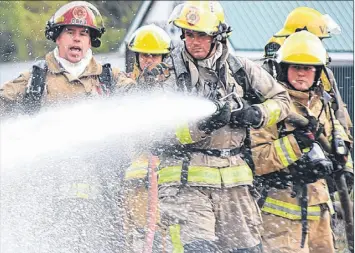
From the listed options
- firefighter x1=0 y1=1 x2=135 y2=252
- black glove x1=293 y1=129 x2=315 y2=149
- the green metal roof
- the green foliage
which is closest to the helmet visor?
firefighter x1=0 y1=1 x2=135 y2=252

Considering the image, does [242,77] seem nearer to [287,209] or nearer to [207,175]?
[207,175]

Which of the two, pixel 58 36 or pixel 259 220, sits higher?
pixel 58 36

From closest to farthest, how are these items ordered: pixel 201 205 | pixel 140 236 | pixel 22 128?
pixel 201 205, pixel 22 128, pixel 140 236

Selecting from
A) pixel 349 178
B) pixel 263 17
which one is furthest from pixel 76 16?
pixel 263 17

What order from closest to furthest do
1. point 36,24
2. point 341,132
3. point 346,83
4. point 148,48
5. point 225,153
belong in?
1. point 225,153
2. point 341,132
3. point 148,48
4. point 346,83
5. point 36,24

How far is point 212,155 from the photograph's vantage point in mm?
7004

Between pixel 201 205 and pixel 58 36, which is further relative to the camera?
pixel 58 36

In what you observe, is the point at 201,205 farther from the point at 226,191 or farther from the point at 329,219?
the point at 329,219

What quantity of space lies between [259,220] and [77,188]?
44.6 inches

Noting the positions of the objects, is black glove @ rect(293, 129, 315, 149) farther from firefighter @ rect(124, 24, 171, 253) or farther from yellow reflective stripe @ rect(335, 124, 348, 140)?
firefighter @ rect(124, 24, 171, 253)

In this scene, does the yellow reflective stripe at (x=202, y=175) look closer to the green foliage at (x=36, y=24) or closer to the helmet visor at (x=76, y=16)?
the helmet visor at (x=76, y=16)

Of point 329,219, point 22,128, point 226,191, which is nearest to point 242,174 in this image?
point 226,191

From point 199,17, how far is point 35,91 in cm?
108

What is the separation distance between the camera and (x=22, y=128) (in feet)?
24.6
